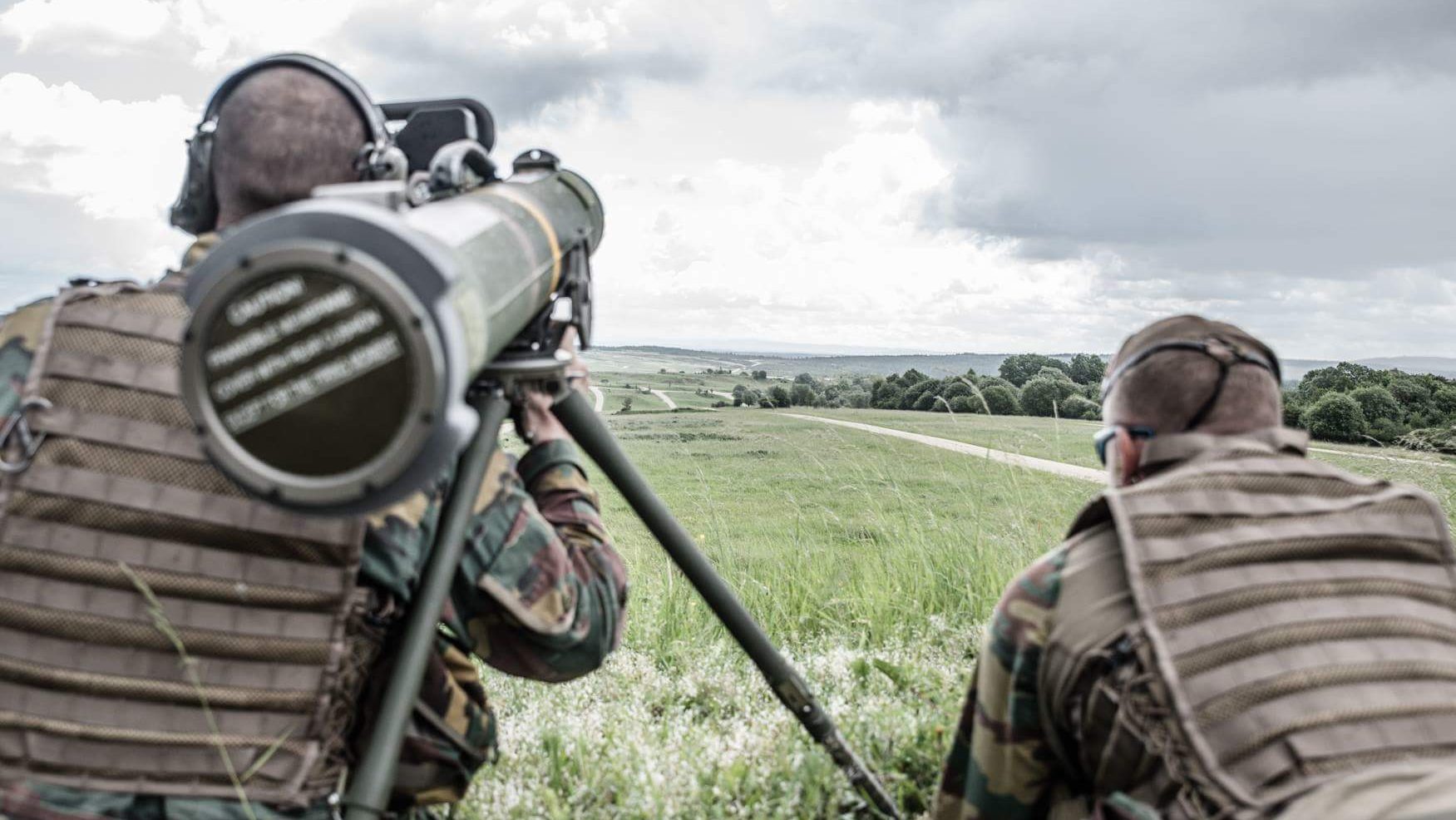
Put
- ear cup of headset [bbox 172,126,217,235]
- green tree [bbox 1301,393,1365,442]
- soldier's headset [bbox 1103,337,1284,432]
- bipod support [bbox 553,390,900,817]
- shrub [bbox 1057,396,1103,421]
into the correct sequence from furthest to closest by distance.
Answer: green tree [bbox 1301,393,1365,442], shrub [bbox 1057,396,1103,421], bipod support [bbox 553,390,900,817], soldier's headset [bbox 1103,337,1284,432], ear cup of headset [bbox 172,126,217,235]

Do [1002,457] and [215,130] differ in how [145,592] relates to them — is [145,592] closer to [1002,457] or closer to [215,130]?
[215,130]

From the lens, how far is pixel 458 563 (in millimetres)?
2180

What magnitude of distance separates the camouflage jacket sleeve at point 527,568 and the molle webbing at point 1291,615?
1.16 meters

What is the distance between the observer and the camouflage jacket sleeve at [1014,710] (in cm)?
226

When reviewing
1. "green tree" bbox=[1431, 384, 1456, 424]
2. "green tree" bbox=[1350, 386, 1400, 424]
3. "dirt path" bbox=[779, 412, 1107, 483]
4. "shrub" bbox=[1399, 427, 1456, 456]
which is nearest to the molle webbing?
"dirt path" bbox=[779, 412, 1107, 483]

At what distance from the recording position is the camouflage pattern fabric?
1955mm

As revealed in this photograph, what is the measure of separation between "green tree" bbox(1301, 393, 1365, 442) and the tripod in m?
6.84

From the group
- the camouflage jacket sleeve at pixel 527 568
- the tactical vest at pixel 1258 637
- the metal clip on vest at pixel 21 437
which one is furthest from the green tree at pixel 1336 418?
the metal clip on vest at pixel 21 437

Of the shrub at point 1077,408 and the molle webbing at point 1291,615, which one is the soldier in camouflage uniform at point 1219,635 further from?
the shrub at point 1077,408

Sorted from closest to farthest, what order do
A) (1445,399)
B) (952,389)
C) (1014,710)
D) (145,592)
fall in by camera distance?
(145,592) < (1014,710) < (952,389) < (1445,399)

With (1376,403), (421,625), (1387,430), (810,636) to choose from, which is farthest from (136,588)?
(1376,403)

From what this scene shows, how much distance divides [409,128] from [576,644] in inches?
47.5

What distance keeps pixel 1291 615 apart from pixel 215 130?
2.39 metres

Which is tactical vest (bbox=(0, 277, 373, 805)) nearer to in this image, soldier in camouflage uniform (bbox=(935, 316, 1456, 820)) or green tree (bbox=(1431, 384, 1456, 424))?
soldier in camouflage uniform (bbox=(935, 316, 1456, 820))
